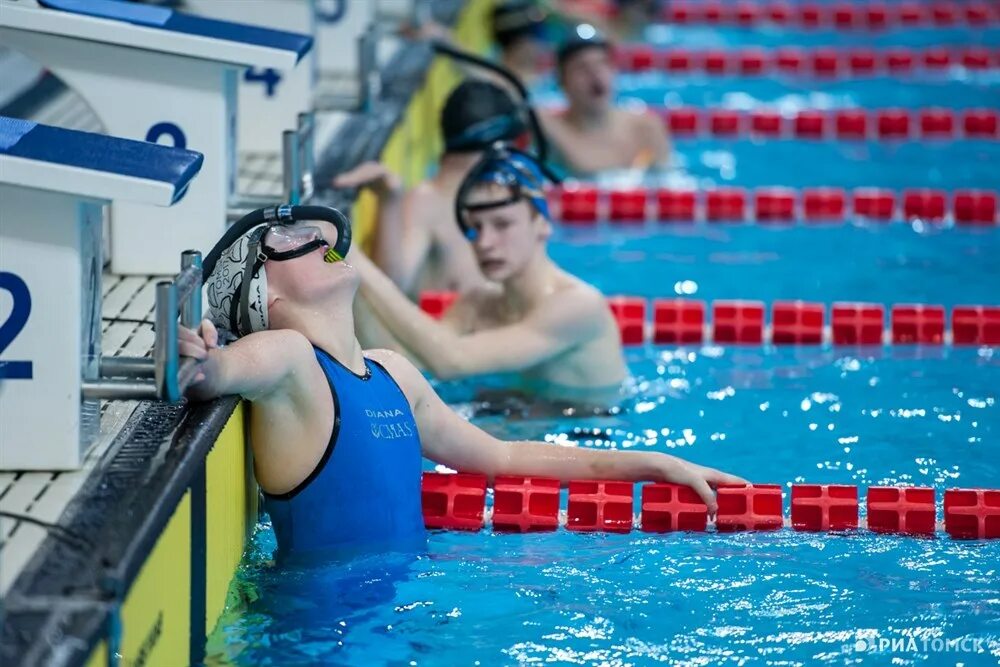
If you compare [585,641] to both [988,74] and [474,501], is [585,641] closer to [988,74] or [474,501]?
[474,501]

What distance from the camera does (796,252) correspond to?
21.7 feet

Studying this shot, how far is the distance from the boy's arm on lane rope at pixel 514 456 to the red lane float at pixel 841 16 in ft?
26.7

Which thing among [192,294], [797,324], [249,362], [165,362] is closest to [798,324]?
[797,324]

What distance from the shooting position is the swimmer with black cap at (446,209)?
5.21 m

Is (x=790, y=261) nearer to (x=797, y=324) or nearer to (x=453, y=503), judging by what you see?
(x=797, y=324)

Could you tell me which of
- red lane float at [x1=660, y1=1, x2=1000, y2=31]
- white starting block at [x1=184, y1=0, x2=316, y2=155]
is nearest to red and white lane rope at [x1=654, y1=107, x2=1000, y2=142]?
red lane float at [x1=660, y1=1, x2=1000, y2=31]

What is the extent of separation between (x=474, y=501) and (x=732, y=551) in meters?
0.56

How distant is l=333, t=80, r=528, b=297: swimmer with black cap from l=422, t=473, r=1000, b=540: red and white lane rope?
4.82ft

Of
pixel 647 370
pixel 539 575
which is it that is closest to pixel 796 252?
→ pixel 647 370

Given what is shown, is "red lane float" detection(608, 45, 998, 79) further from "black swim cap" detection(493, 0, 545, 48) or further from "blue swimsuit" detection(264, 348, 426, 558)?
"blue swimsuit" detection(264, 348, 426, 558)

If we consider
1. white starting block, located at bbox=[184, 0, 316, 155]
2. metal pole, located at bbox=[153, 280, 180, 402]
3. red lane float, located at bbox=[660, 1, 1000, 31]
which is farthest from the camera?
red lane float, located at bbox=[660, 1, 1000, 31]

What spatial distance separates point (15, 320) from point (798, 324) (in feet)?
9.82

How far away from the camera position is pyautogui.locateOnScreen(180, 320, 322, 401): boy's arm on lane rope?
10.2ft

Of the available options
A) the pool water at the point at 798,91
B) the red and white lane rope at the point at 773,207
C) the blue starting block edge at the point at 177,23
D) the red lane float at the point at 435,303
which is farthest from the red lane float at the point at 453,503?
the pool water at the point at 798,91
